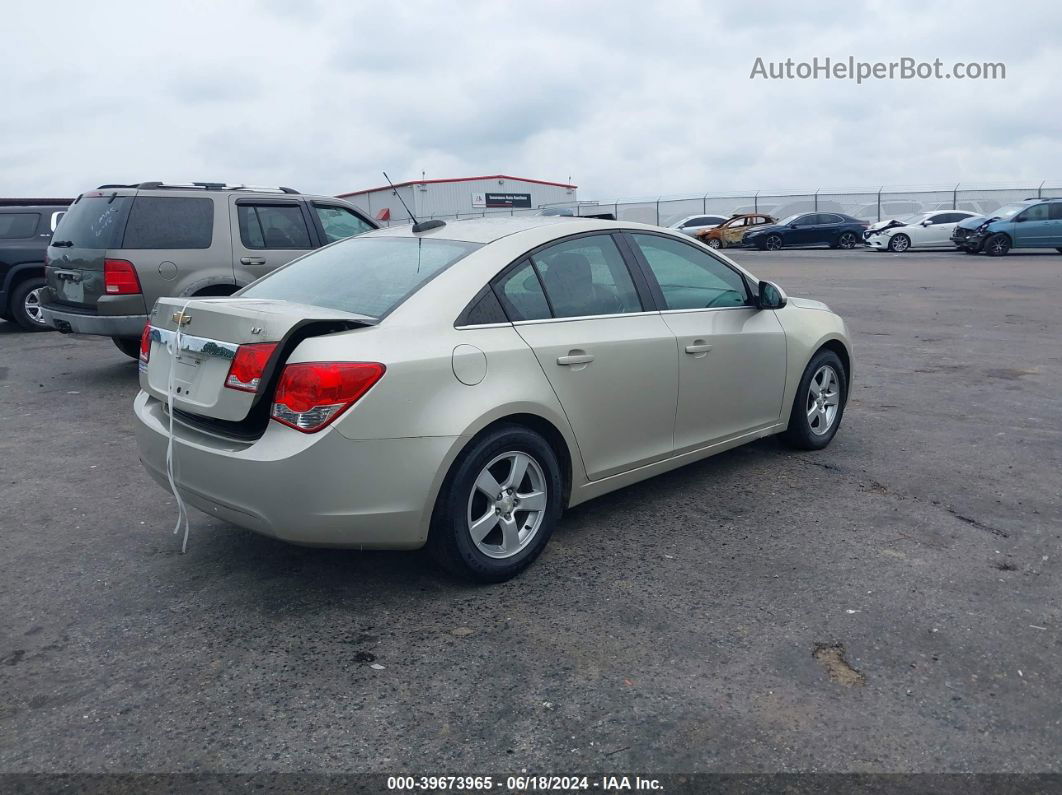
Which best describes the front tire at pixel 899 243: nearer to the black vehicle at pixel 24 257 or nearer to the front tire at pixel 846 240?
the front tire at pixel 846 240

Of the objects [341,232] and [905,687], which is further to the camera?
[341,232]

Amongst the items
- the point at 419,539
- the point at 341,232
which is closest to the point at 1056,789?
the point at 419,539

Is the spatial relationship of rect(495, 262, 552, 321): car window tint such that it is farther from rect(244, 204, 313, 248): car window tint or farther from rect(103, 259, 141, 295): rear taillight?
rect(244, 204, 313, 248): car window tint

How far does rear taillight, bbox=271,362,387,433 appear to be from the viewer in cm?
357

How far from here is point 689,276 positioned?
17.3 ft

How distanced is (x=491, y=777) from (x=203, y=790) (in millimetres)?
822

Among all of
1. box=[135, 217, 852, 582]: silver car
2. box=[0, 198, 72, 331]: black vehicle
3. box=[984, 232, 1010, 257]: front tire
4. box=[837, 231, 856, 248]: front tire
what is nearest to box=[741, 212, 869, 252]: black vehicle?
box=[837, 231, 856, 248]: front tire

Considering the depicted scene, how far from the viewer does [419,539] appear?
3.78m

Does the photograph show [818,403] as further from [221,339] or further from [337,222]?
[337,222]

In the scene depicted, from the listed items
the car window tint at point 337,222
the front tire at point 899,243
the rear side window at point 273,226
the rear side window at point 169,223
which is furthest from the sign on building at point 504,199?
the rear side window at point 169,223

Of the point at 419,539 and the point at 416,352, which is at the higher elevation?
the point at 416,352

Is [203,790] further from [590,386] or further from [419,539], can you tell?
[590,386]

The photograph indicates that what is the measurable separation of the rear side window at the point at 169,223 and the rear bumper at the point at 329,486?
5405 millimetres

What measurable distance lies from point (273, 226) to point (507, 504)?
20.4 feet
